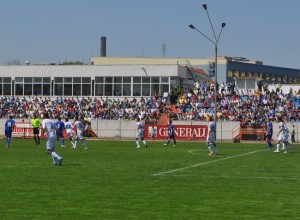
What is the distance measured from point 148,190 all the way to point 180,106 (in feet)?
169

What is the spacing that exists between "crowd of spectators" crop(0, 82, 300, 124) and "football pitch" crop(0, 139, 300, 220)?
36.6 m

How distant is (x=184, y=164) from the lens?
29453 mm

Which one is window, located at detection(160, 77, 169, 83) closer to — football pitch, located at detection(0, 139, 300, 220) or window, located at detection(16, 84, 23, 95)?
window, located at detection(16, 84, 23, 95)

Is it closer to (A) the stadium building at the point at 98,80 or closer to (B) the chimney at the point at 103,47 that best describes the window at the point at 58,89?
(A) the stadium building at the point at 98,80

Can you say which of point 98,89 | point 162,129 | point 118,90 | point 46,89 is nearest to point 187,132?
point 162,129

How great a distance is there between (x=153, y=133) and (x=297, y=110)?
13.2 m

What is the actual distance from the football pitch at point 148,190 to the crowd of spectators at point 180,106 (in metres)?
36.6

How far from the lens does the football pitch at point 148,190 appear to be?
→ 1533 cm

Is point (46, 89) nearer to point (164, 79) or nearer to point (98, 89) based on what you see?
point (98, 89)

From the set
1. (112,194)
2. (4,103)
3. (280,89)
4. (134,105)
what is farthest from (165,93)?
(112,194)

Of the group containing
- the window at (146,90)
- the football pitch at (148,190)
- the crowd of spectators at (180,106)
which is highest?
the window at (146,90)

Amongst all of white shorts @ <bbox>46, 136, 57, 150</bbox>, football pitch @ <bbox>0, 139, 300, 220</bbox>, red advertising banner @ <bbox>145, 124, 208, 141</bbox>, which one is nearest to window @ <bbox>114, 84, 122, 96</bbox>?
red advertising banner @ <bbox>145, 124, 208, 141</bbox>

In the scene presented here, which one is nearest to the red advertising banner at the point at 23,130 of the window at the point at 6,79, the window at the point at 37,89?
the window at the point at 37,89

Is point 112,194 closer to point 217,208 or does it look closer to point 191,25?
point 217,208
